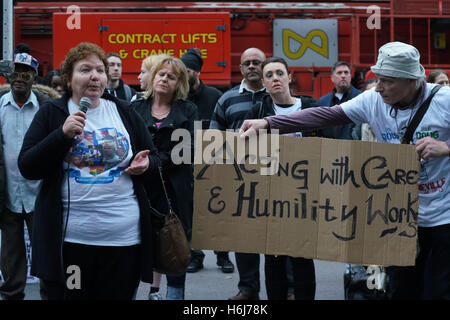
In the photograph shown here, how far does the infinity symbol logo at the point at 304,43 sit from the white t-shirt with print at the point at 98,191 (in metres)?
6.80

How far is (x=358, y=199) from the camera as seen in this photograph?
3.53m

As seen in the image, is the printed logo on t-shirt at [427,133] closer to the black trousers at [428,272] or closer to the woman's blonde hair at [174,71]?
the black trousers at [428,272]

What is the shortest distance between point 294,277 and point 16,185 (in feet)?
7.43

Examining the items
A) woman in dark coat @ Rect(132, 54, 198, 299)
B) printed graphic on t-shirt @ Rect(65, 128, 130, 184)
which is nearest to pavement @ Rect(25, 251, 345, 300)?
woman in dark coat @ Rect(132, 54, 198, 299)

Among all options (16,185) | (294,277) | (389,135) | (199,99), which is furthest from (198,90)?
(389,135)

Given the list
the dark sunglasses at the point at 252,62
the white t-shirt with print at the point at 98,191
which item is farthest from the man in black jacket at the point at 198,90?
the white t-shirt with print at the point at 98,191

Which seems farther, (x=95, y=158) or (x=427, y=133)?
(x=427, y=133)

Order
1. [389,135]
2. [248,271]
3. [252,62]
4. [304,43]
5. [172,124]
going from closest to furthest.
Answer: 1. [389,135]
2. [172,124]
3. [248,271]
4. [252,62]
5. [304,43]

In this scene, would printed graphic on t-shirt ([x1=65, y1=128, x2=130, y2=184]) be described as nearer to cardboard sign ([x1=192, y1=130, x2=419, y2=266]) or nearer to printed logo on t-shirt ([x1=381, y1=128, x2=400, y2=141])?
cardboard sign ([x1=192, y1=130, x2=419, y2=266])

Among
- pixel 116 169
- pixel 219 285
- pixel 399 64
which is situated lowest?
pixel 219 285

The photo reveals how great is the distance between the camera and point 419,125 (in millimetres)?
3590

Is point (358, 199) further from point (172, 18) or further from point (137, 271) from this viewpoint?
point (172, 18)

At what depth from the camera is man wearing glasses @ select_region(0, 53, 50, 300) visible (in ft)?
17.3

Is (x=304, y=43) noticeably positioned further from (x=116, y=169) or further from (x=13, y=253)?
(x=116, y=169)
